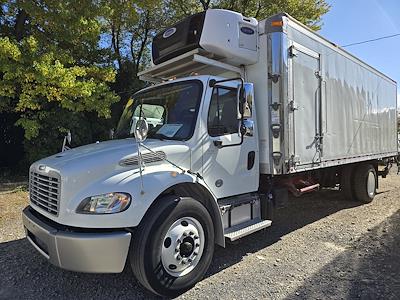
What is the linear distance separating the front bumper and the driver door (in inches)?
56.7

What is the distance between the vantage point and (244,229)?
4750 mm

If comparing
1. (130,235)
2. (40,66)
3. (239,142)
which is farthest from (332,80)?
(40,66)

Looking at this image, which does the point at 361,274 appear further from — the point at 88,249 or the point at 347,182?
the point at 347,182

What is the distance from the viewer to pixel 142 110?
520 centimetres

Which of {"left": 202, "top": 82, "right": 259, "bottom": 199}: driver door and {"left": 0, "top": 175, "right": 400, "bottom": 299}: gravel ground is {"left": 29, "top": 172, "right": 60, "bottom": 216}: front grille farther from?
{"left": 202, "top": 82, "right": 259, "bottom": 199}: driver door

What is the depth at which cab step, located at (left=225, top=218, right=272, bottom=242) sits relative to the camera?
4.51 metres

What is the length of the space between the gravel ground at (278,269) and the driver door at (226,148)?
1014 millimetres

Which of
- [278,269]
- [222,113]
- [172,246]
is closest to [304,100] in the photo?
[222,113]

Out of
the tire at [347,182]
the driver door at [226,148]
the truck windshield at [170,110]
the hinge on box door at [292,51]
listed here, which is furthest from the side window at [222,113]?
the tire at [347,182]

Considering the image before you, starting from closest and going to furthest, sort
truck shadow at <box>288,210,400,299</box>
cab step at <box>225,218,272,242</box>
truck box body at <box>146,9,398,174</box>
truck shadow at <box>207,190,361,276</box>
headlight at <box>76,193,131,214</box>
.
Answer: headlight at <box>76,193,131,214</box>
truck shadow at <box>288,210,400,299</box>
cab step at <box>225,218,272,242</box>
truck shadow at <box>207,190,361,276</box>
truck box body at <box>146,9,398,174</box>

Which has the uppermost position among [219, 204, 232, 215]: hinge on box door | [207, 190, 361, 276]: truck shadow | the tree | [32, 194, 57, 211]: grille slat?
the tree

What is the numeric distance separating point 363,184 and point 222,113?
5.55 metres

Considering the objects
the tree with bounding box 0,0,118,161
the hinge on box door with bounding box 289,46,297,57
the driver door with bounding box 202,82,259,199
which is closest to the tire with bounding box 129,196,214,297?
the driver door with bounding box 202,82,259,199

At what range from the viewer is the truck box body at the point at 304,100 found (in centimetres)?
521
